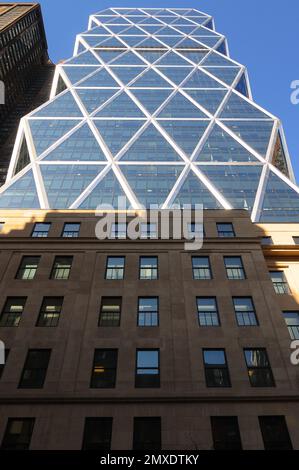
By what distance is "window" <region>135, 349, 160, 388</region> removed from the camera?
73.7 feet

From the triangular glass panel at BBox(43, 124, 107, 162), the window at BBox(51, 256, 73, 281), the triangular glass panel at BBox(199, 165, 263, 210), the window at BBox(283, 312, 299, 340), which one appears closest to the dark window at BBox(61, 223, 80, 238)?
the window at BBox(51, 256, 73, 281)

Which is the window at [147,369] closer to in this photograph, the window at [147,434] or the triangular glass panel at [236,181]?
the window at [147,434]

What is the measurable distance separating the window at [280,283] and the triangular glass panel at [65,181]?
3104 cm

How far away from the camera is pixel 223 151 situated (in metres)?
68.9

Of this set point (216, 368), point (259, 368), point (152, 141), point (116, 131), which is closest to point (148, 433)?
point (216, 368)

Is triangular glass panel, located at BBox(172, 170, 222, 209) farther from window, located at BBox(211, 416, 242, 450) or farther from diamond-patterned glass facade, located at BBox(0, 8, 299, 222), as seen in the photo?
window, located at BBox(211, 416, 242, 450)

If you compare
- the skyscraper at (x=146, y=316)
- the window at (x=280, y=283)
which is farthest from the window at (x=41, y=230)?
the window at (x=280, y=283)

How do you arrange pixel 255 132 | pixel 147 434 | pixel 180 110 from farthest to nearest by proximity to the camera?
pixel 180 110 → pixel 255 132 → pixel 147 434

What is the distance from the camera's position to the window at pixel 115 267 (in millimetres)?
29995

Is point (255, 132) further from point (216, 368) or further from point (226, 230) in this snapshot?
point (216, 368)

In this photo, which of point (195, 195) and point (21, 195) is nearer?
point (21, 195)

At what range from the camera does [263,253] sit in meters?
34.1

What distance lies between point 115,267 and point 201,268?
658cm
